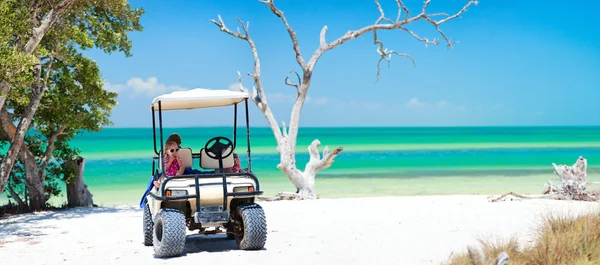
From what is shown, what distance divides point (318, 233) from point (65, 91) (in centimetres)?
604

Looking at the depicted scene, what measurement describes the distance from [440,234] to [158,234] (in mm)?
3522

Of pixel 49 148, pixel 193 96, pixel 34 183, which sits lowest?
pixel 34 183

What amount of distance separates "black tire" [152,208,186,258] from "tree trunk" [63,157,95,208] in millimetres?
6674

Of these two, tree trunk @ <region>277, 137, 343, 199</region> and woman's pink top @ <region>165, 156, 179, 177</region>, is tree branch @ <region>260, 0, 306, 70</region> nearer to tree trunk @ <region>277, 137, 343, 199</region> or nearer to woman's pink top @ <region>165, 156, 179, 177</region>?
tree trunk @ <region>277, 137, 343, 199</region>

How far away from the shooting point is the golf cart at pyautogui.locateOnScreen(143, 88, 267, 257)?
288 inches

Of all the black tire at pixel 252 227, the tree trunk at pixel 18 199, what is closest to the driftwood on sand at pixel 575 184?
the black tire at pixel 252 227

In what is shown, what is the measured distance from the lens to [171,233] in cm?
723

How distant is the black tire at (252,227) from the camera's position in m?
7.50

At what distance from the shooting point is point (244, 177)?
7.61m

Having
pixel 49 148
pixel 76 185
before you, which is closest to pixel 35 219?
pixel 49 148

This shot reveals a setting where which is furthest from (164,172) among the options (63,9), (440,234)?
(63,9)

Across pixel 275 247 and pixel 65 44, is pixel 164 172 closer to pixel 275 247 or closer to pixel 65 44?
pixel 275 247

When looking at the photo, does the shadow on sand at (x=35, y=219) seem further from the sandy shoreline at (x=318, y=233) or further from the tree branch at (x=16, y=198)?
the tree branch at (x=16, y=198)

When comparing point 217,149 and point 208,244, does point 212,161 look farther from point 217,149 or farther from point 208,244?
point 208,244
